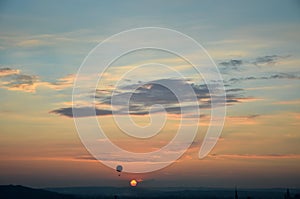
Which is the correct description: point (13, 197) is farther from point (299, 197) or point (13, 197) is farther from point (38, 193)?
point (299, 197)

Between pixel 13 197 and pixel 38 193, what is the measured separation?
1951 centimetres

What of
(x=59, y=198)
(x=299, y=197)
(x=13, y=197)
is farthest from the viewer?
(x=59, y=198)

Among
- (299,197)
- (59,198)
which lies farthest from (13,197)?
(299,197)

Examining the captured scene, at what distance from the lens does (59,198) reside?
17988 cm

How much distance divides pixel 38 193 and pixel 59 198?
10.1 m

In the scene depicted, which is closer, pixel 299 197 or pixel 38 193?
pixel 299 197

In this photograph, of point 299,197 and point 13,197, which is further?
point 13,197

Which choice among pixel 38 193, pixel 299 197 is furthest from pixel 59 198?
pixel 299 197

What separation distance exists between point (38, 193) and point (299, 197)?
4077 inches

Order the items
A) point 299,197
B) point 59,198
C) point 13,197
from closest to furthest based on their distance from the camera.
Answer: point 299,197, point 13,197, point 59,198

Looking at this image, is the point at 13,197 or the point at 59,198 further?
the point at 59,198

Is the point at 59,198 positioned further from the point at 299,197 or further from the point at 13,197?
the point at 299,197

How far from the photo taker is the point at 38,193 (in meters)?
186

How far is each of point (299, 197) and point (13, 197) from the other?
307 feet
